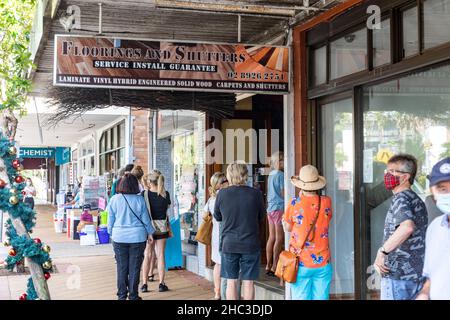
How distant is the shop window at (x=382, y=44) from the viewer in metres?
5.60

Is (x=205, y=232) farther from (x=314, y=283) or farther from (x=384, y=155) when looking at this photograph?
(x=384, y=155)

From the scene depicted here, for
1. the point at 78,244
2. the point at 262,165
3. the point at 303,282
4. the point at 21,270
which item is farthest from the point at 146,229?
the point at 78,244

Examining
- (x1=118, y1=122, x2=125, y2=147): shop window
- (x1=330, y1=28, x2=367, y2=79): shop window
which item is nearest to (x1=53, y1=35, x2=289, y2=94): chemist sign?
(x1=330, y1=28, x2=367, y2=79): shop window

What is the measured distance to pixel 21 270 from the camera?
1013 cm

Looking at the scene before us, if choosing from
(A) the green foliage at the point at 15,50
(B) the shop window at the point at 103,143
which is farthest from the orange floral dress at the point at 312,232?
(B) the shop window at the point at 103,143

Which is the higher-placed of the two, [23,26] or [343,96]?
[23,26]

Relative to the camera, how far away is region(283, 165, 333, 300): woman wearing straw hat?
5.25m

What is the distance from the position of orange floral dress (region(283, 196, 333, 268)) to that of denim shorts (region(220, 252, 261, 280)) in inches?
32.2

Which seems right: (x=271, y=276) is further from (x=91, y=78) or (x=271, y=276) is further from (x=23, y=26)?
(x=23, y=26)

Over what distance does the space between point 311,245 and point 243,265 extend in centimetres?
103

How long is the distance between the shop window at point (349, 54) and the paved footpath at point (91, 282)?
3474 millimetres

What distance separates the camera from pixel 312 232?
17.2ft

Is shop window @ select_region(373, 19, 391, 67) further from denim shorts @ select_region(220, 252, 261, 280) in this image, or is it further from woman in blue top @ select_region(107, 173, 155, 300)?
woman in blue top @ select_region(107, 173, 155, 300)

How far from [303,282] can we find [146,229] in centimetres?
253
